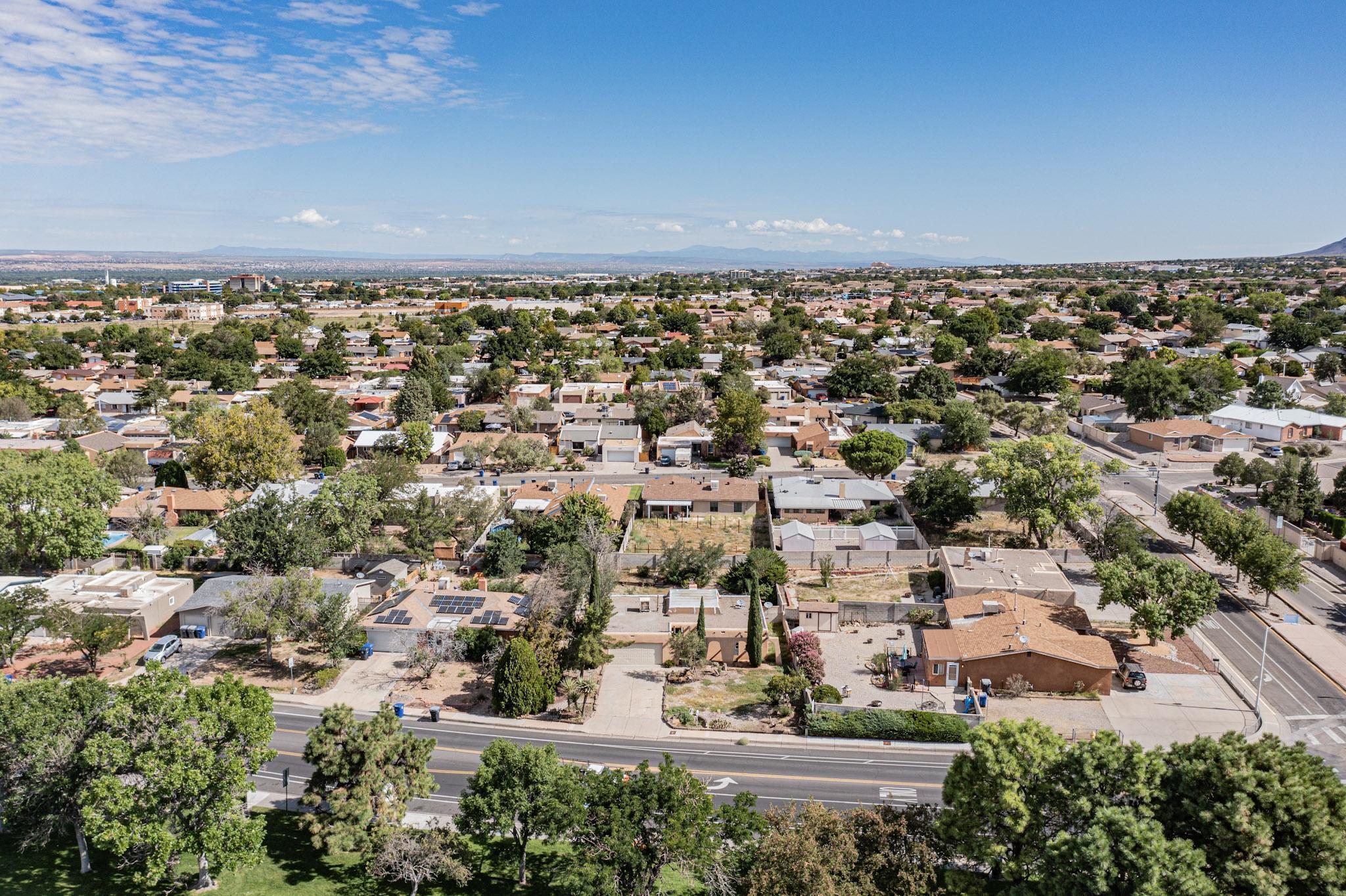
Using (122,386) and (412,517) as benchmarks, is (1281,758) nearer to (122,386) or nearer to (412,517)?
(412,517)

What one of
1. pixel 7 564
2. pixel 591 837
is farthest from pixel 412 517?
pixel 591 837

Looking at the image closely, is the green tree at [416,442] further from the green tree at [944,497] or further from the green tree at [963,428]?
the green tree at [963,428]

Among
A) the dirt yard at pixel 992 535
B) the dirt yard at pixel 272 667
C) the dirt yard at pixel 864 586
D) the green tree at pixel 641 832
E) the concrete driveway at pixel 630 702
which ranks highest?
the green tree at pixel 641 832

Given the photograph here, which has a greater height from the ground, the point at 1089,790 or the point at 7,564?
the point at 1089,790

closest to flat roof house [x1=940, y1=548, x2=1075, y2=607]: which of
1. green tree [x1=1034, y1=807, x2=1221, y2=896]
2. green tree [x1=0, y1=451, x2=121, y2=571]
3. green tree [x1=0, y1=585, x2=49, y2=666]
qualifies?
green tree [x1=1034, y1=807, x2=1221, y2=896]

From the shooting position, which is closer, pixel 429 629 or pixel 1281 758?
pixel 1281 758

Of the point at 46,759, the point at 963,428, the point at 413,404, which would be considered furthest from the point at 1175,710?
the point at 413,404

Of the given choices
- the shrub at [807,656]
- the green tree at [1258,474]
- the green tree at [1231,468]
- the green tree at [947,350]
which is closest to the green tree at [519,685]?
the shrub at [807,656]
